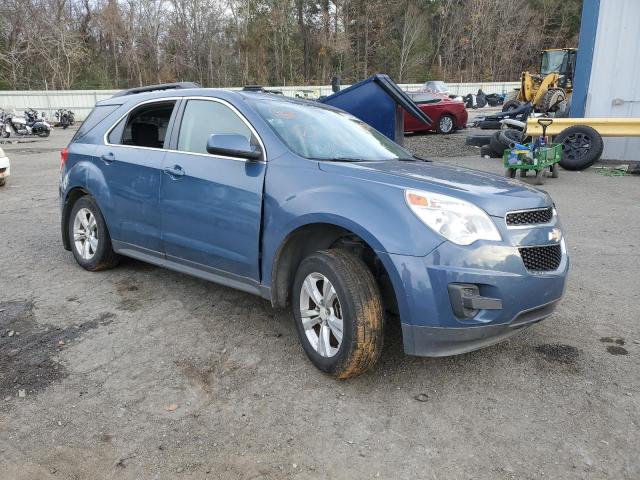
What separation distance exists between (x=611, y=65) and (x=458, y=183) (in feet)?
37.3

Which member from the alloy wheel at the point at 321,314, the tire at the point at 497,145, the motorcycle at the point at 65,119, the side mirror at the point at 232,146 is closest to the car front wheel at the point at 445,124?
the tire at the point at 497,145

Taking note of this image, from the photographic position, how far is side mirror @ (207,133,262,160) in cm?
334

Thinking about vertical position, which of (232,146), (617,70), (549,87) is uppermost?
(549,87)

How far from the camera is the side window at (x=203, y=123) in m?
3.76

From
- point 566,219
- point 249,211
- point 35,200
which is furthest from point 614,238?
point 35,200

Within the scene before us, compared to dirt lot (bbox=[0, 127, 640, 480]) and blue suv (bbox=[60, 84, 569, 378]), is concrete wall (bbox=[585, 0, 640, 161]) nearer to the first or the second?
dirt lot (bbox=[0, 127, 640, 480])

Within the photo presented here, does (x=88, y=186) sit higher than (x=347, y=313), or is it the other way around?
(x=88, y=186)

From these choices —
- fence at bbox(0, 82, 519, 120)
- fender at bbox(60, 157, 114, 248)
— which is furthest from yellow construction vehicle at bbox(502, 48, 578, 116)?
fender at bbox(60, 157, 114, 248)

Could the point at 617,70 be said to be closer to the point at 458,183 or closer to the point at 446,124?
the point at 446,124

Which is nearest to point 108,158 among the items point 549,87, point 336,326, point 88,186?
point 88,186

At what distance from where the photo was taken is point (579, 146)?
11070 millimetres

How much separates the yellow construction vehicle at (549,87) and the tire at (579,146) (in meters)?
6.41

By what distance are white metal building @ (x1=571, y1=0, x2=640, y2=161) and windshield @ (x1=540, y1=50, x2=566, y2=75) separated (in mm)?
14580

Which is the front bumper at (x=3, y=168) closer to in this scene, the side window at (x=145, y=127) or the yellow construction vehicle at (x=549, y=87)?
the side window at (x=145, y=127)
